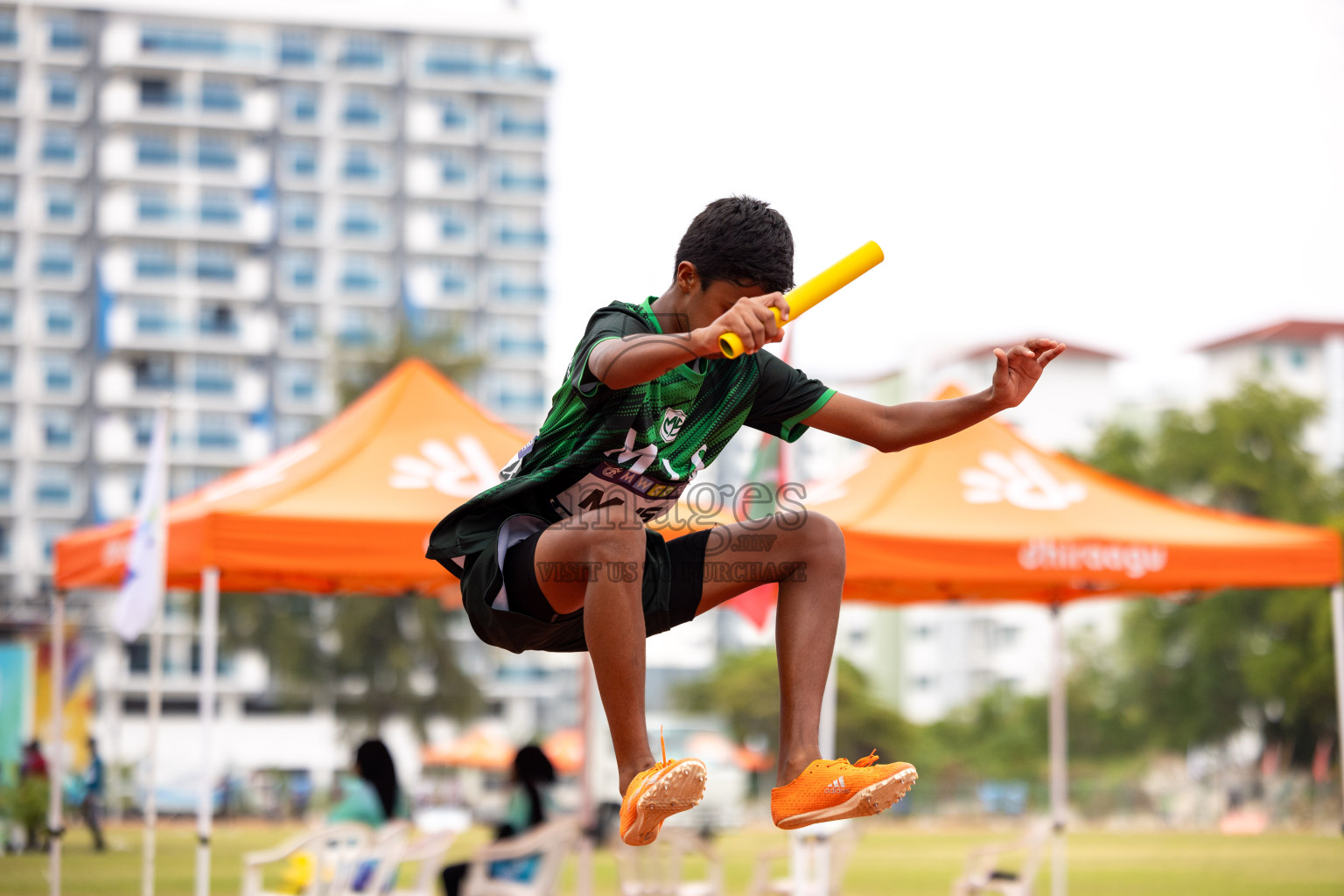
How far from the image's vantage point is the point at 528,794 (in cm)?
839

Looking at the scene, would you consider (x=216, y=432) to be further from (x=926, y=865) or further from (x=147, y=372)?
(x=926, y=865)

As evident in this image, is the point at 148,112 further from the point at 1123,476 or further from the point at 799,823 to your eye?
the point at 799,823

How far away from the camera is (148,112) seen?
59000mm

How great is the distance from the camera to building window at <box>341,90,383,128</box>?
61.7 m

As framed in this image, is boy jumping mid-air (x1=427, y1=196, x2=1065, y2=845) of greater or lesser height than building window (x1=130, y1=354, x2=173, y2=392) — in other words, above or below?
below

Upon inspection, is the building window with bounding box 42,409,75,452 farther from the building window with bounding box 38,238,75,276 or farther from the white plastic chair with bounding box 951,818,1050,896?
the white plastic chair with bounding box 951,818,1050,896

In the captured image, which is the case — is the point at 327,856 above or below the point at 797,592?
below

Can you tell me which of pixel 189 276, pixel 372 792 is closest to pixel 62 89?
pixel 189 276

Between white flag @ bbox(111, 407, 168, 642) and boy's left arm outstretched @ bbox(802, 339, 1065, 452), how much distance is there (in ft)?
14.8

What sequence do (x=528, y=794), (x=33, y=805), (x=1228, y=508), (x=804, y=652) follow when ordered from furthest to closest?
(x=1228, y=508) < (x=33, y=805) < (x=528, y=794) < (x=804, y=652)

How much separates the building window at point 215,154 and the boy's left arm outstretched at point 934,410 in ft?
200

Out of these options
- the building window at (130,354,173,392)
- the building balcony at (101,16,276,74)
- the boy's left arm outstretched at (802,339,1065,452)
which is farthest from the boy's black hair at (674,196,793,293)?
the building balcony at (101,16,276,74)

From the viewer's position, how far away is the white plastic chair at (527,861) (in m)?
7.82

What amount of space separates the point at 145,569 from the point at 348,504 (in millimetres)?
1024
